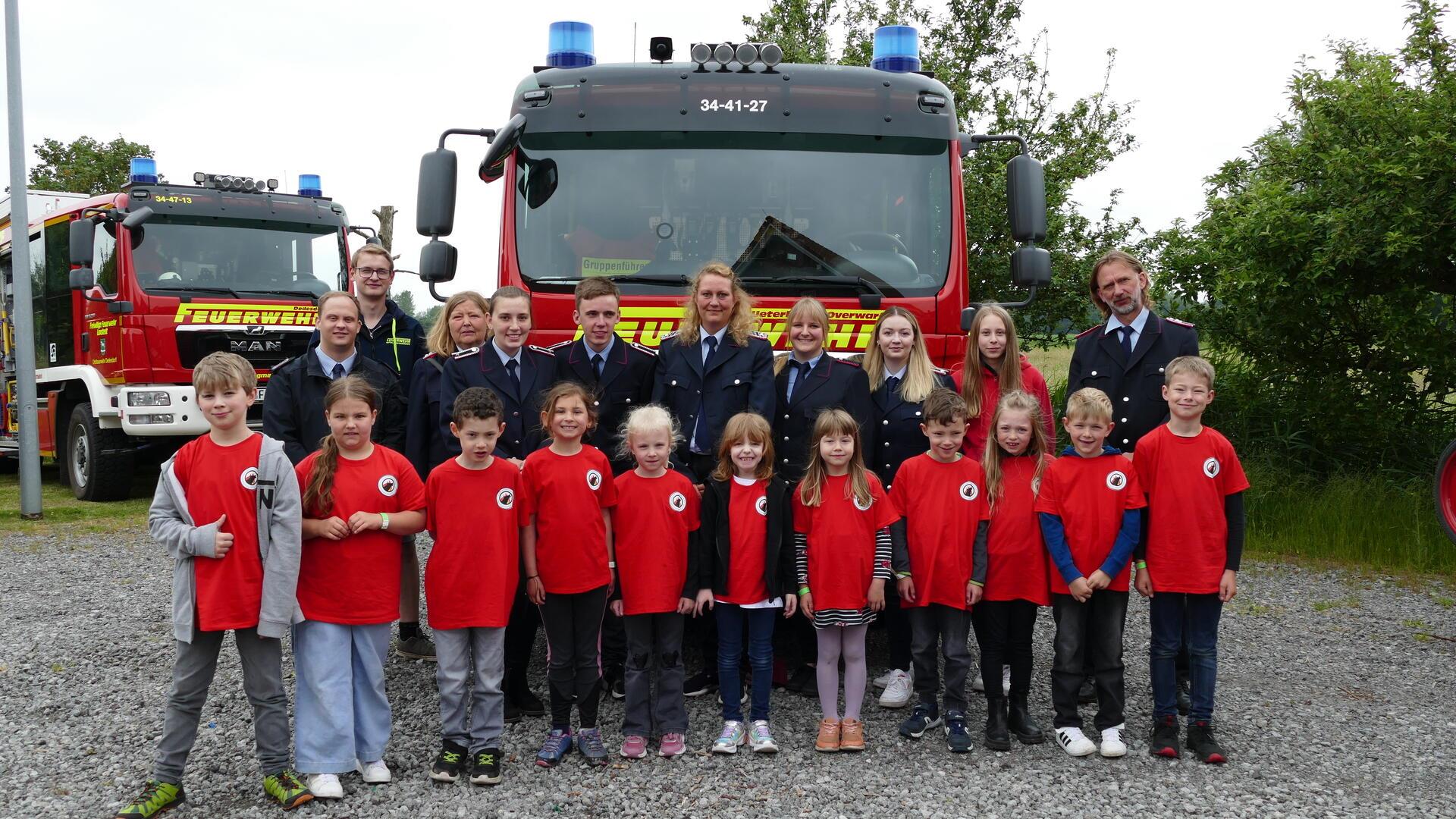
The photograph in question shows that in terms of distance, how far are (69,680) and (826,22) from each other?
1337 cm

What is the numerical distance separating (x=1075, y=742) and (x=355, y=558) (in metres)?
2.70

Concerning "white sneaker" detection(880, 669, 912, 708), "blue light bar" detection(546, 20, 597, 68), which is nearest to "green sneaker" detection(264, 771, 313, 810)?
"white sneaker" detection(880, 669, 912, 708)

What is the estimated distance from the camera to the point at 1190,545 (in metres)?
4.10

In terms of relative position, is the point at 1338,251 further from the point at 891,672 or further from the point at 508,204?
the point at 508,204

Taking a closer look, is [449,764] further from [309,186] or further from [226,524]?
[309,186]

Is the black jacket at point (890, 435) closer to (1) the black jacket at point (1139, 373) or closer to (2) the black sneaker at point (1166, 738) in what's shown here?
(1) the black jacket at point (1139, 373)

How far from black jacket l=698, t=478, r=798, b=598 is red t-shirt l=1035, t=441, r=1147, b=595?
975 millimetres

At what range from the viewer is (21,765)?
13.4 feet

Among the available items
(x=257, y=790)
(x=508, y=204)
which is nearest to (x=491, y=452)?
(x=257, y=790)

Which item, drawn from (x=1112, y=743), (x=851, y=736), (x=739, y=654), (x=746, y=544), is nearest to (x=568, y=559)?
(x=746, y=544)

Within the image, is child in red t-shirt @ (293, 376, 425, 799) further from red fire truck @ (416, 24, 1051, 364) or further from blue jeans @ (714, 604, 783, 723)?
red fire truck @ (416, 24, 1051, 364)

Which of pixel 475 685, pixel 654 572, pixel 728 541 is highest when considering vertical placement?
pixel 728 541

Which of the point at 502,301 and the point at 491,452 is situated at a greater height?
the point at 502,301

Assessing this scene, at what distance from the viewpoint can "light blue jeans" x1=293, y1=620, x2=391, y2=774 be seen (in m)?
3.81
